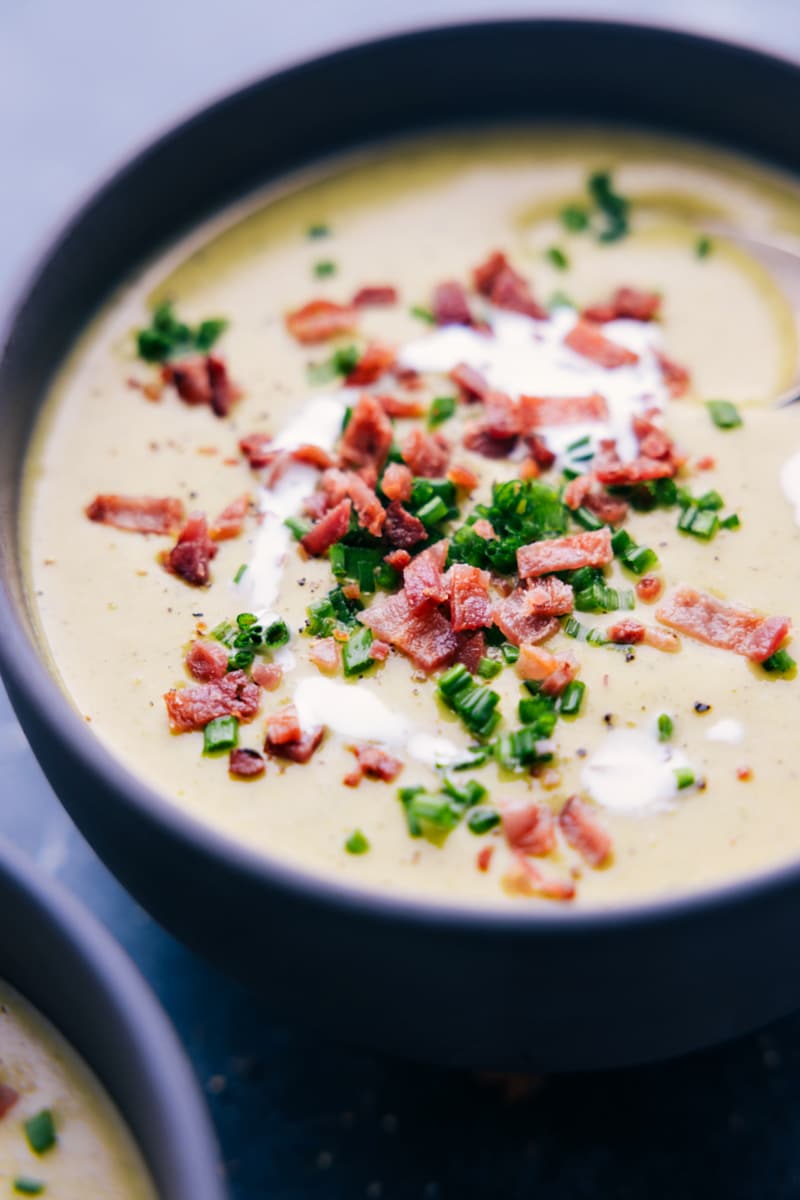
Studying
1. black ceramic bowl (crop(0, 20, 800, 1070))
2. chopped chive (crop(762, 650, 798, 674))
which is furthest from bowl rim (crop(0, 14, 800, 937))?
chopped chive (crop(762, 650, 798, 674))

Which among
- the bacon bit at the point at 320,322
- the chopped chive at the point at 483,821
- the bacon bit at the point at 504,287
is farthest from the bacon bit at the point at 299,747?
the bacon bit at the point at 504,287

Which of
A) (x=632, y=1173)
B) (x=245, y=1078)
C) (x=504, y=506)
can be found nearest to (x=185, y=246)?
(x=504, y=506)

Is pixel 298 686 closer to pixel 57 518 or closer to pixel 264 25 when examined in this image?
pixel 57 518

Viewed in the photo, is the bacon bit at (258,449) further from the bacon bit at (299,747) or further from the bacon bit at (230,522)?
the bacon bit at (299,747)

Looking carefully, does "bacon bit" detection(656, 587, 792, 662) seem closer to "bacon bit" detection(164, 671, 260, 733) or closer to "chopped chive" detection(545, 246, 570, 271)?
"bacon bit" detection(164, 671, 260, 733)

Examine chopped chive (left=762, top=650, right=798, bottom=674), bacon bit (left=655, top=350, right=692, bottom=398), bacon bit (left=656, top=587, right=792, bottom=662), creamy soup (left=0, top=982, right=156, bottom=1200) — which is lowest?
creamy soup (left=0, top=982, right=156, bottom=1200)
